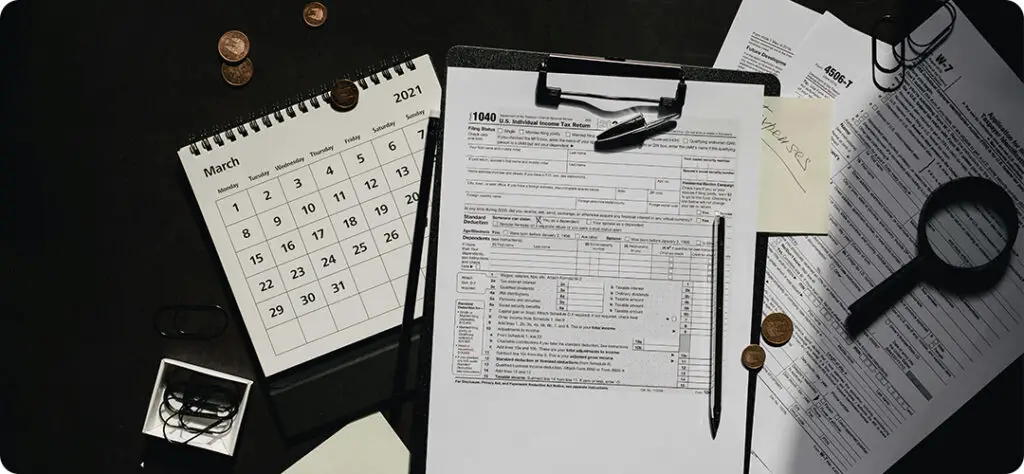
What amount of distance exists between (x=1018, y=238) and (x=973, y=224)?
71 millimetres

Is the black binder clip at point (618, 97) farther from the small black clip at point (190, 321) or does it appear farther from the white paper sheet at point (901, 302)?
the small black clip at point (190, 321)

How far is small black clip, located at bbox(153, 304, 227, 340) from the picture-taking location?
96cm

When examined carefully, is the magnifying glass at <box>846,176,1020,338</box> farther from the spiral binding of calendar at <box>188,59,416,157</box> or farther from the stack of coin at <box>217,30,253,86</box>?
the stack of coin at <box>217,30,253,86</box>

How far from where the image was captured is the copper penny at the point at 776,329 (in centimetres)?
95

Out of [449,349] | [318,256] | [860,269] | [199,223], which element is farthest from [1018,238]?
[199,223]

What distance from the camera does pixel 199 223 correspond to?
3.16ft

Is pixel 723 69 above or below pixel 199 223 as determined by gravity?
above

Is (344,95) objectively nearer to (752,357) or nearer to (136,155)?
(136,155)

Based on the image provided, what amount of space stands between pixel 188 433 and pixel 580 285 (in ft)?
1.54

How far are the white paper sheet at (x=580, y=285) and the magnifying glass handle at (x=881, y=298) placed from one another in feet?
0.44

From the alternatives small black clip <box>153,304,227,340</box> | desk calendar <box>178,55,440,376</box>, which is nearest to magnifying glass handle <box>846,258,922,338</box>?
desk calendar <box>178,55,440,376</box>

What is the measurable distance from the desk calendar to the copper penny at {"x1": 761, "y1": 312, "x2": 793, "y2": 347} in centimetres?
40

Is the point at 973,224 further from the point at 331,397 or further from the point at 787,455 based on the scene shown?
the point at 331,397

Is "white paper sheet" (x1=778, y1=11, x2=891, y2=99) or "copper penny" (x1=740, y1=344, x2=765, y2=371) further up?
"white paper sheet" (x1=778, y1=11, x2=891, y2=99)
